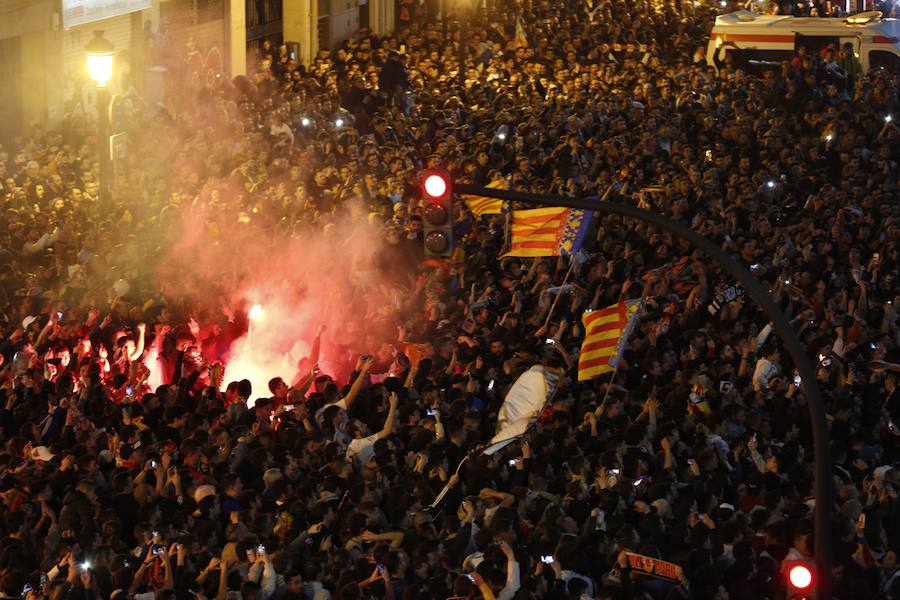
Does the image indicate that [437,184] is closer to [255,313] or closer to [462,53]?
[255,313]

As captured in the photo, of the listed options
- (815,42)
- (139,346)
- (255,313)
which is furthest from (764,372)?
(815,42)

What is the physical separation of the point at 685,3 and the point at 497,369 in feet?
86.9

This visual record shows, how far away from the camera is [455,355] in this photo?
15.7 metres

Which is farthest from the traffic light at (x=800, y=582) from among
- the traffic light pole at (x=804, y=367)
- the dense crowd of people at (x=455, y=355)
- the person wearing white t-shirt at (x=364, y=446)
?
the person wearing white t-shirt at (x=364, y=446)

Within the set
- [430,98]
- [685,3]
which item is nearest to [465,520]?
[430,98]

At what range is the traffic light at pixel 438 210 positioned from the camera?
10570 millimetres

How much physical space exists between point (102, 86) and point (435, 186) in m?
10.9

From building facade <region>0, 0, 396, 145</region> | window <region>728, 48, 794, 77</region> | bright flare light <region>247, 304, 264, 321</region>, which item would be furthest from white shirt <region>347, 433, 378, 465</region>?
window <region>728, 48, 794, 77</region>

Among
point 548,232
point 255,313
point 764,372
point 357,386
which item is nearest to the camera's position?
point 357,386

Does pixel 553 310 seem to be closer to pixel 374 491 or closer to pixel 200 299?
pixel 200 299

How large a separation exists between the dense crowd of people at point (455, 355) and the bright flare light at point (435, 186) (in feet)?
7.75

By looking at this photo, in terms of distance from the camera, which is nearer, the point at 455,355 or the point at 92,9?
the point at 455,355

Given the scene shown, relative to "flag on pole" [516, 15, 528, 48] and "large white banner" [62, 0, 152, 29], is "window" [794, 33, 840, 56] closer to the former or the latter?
"flag on pole" [516, 15, 528, 48]

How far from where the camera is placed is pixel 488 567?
35.4 ft
